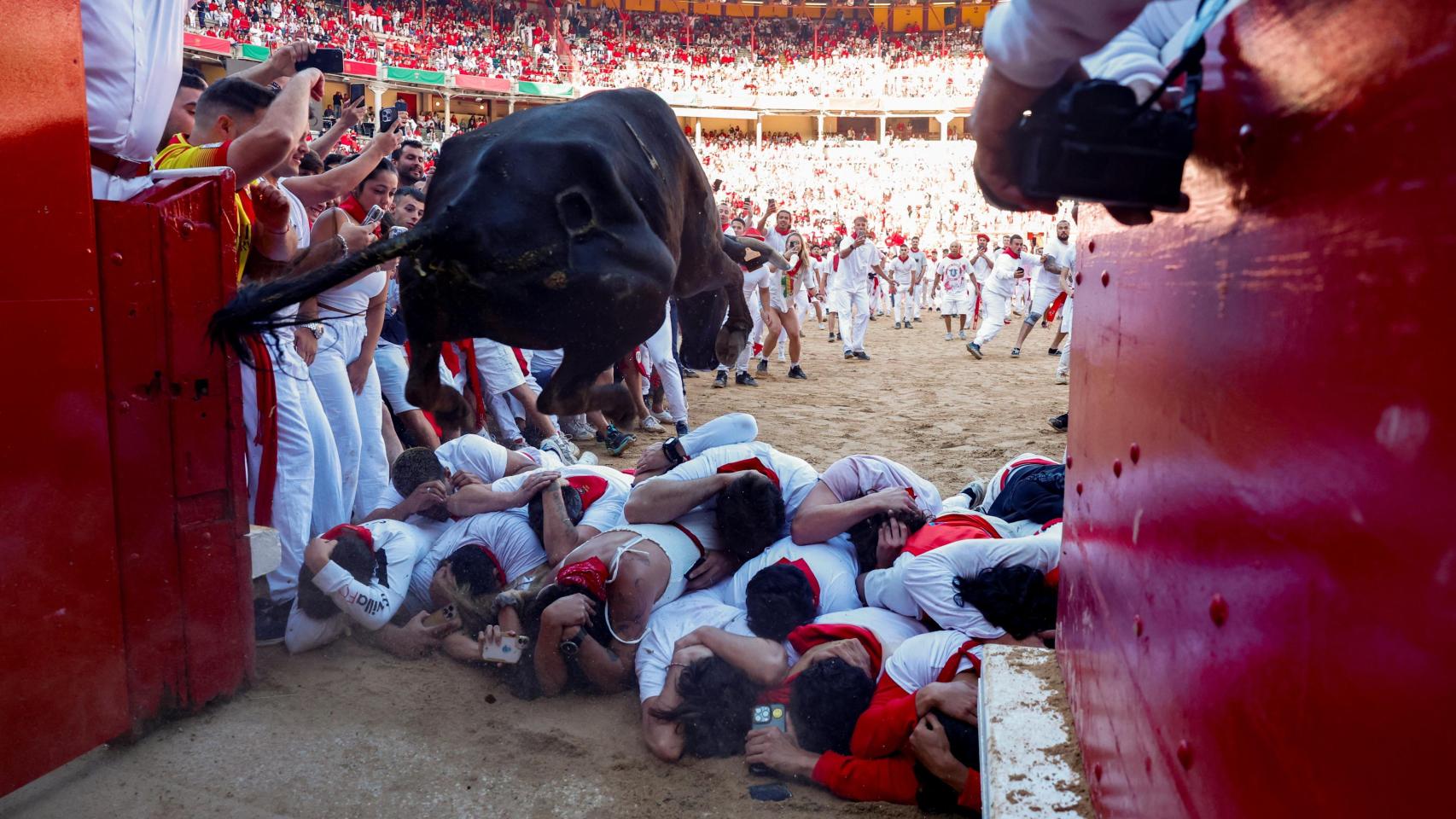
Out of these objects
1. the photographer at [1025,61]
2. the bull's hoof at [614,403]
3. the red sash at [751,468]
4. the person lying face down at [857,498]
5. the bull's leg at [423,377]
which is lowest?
the person lying face down at [857,498]

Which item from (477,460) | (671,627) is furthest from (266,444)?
(671,627)

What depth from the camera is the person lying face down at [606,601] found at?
3521 mm

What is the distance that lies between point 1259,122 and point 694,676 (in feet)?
8.70

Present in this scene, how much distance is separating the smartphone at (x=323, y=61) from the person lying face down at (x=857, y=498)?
245cm

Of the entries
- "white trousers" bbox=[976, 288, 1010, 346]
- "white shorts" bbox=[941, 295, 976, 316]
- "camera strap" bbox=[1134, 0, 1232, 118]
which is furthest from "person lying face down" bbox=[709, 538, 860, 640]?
"white shorts" bbox=[941, 295, 976, 316]

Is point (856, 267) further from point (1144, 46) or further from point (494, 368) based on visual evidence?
point (1144, 46)

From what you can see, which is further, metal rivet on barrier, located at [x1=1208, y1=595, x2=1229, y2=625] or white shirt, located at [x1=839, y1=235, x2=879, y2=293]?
white shirt, located at [x1=839, y1=235, x2=879, y2=293]

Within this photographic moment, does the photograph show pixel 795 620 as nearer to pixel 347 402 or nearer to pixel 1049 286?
pixel 347 402

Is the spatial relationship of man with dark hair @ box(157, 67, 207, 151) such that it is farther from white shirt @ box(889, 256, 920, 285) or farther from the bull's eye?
white shirt @ box(889, 256, 920, 285)

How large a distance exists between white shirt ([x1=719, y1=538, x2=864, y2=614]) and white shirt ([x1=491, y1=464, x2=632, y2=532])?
25.2 inches

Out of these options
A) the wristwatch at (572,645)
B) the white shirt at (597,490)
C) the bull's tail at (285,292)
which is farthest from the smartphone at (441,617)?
the bull's tail at (285,292)

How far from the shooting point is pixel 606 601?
3.66 metres

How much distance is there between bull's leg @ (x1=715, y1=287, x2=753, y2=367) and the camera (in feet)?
15.4

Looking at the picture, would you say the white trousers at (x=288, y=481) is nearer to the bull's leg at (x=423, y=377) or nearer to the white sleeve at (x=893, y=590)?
the bull's leg at (x=423, y=377)
